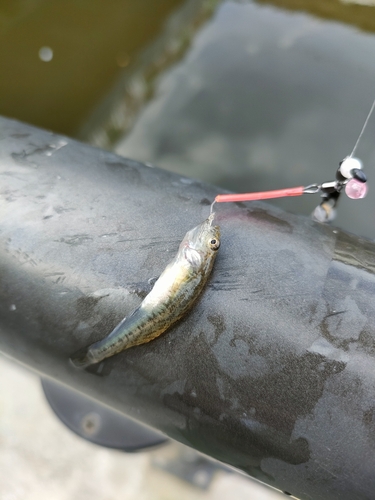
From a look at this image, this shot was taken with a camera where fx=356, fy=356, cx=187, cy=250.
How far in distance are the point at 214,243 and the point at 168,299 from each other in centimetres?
20

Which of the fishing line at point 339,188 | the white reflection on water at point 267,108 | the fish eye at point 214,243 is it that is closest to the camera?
the fish eye at point 214,243

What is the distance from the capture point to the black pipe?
2.86 feet

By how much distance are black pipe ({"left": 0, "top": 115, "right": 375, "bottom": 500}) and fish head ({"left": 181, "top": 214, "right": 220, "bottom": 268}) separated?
0.05m

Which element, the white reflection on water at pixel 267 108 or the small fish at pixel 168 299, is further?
the white reflection on water at pixel 267 108

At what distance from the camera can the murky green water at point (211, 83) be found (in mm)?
2344

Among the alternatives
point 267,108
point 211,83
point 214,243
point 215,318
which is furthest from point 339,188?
point 211,83

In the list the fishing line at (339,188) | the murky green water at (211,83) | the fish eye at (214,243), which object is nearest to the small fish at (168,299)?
the fish eye at (214,243)

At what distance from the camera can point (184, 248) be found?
0.99 m

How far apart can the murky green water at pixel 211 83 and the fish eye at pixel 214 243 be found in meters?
1.45

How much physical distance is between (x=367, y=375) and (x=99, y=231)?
31.7 inches

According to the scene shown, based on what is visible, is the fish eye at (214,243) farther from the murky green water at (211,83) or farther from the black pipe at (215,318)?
the murky green water at (211,83)

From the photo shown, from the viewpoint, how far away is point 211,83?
2.63 meters

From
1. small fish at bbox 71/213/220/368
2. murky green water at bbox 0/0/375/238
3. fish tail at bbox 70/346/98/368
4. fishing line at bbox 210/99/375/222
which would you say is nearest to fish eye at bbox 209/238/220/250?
small fish at bbox 71/213/220/368

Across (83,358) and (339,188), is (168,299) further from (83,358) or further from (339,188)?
(339,188)
